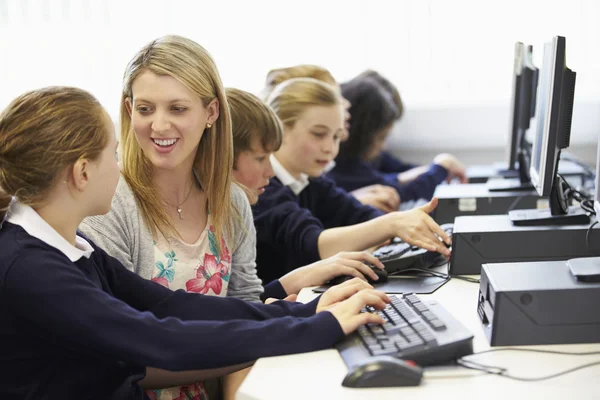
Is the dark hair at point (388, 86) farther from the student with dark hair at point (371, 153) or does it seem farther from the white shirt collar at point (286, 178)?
the white shirt collar at point (286, 178)

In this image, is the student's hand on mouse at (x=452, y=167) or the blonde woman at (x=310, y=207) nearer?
the blonde woman at (x=310, y=207)

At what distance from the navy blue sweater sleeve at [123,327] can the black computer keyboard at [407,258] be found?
21.6 inches

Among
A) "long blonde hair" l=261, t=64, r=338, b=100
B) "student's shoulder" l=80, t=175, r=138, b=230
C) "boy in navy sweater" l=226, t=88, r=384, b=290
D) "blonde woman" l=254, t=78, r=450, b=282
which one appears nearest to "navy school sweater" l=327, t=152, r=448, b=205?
"long blonde hair" l=261, t=64, r=338, b=100

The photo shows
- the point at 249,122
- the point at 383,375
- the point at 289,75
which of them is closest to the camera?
the point at 383,375

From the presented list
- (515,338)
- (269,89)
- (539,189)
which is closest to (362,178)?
(269,89)

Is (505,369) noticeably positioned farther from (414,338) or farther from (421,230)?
(421,230)

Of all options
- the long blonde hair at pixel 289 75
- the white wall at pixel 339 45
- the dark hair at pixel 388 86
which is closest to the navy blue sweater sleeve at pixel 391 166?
the white wall at pixel 339 45

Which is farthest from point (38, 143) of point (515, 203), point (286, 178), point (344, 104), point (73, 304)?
point (344, 104)

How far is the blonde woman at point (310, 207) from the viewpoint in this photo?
1947 mm

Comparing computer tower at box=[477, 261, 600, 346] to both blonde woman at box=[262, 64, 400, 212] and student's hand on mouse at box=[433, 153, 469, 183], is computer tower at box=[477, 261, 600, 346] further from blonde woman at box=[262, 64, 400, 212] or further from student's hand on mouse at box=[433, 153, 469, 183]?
student's hand on mouse at box=[433, 153, 469, 183]

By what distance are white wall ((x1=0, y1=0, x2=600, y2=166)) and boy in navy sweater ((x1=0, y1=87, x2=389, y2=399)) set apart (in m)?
2.74

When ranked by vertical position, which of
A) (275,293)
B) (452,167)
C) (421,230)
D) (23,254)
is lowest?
(452,167)

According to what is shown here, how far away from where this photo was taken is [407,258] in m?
1.76

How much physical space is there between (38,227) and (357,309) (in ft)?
1.66
